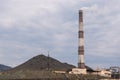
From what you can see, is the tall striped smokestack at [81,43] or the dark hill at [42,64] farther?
the dark hill at [42,64]

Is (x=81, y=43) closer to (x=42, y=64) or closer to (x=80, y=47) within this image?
(x=80, y=47)

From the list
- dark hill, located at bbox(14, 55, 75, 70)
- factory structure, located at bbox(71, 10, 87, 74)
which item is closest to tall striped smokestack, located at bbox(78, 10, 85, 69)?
factory structure, located at bbox(71, 10, 87, 74)

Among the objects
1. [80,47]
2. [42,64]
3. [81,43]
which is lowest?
[42,64]

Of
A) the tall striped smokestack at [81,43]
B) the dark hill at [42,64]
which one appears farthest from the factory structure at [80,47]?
the dark hill at [42,64]

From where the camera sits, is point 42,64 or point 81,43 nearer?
point 81,43

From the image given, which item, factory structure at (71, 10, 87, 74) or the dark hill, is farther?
the dark hill

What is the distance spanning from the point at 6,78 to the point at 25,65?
43068 millimetres

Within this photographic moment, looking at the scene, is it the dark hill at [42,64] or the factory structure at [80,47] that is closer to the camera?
the factory structure at [80,47]

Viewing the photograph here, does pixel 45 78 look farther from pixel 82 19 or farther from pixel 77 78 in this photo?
pixel 82 19

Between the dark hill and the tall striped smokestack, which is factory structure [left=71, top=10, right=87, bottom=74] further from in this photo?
the dark hill

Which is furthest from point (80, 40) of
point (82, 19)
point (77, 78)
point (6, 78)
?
point (6, 78)

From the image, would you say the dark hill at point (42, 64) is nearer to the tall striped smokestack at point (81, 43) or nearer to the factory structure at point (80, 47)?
the factory structure at point (80, 47)

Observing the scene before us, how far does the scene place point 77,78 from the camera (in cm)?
9150

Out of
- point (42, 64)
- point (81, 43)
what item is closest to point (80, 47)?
point (81, 43)
